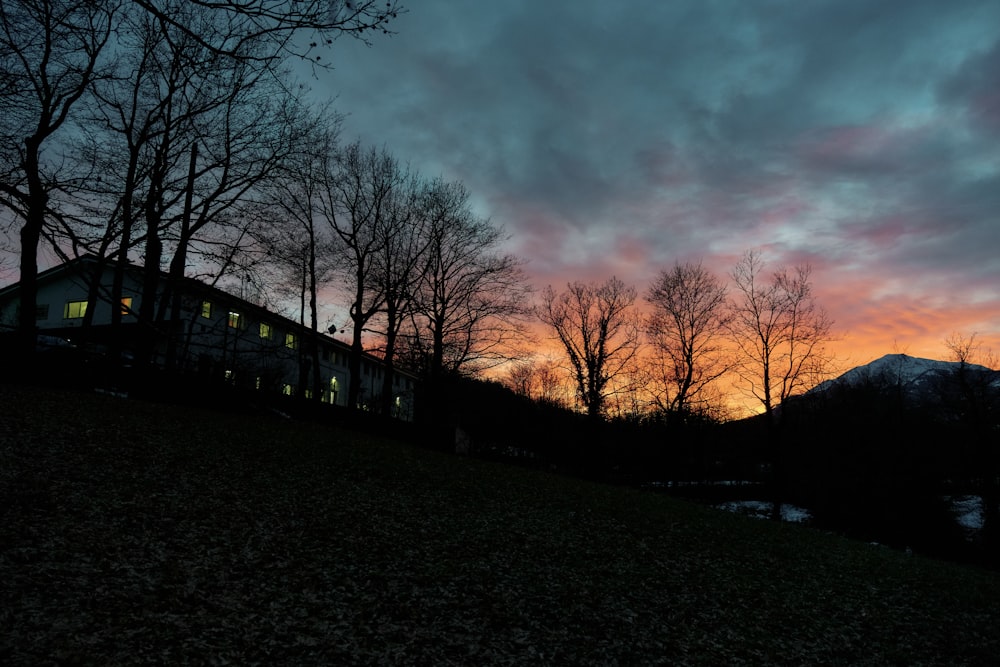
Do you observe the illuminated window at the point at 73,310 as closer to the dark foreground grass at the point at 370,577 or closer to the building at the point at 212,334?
the building at the point at 212,334

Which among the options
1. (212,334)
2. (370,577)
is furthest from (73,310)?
(370,577)

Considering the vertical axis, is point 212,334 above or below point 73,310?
below

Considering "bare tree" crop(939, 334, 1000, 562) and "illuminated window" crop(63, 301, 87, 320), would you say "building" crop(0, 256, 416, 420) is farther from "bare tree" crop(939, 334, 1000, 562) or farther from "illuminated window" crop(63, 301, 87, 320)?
"bare tree" crop(939, 334, 1000, 562)

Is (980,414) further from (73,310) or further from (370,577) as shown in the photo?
(73,310)

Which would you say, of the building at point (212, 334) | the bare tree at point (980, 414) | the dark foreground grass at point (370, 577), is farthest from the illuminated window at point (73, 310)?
the bare tree at point (980, 414)

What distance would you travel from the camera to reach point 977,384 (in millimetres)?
34156

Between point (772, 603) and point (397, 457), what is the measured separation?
1243cm

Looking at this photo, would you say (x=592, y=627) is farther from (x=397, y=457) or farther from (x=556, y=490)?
(x=397, y=457)

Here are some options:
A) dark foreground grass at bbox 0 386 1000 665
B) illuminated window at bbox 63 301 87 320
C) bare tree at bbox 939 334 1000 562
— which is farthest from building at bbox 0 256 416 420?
bare tree at bbox 939 334 1000 562

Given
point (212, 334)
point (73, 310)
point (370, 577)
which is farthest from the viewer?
point (73, 310)

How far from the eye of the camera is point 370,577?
274 inches

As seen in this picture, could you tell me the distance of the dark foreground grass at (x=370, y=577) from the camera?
16.9 ft

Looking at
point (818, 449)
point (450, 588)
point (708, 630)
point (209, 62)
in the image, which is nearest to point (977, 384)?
point (818, 449)

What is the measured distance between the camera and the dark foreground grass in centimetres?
516
